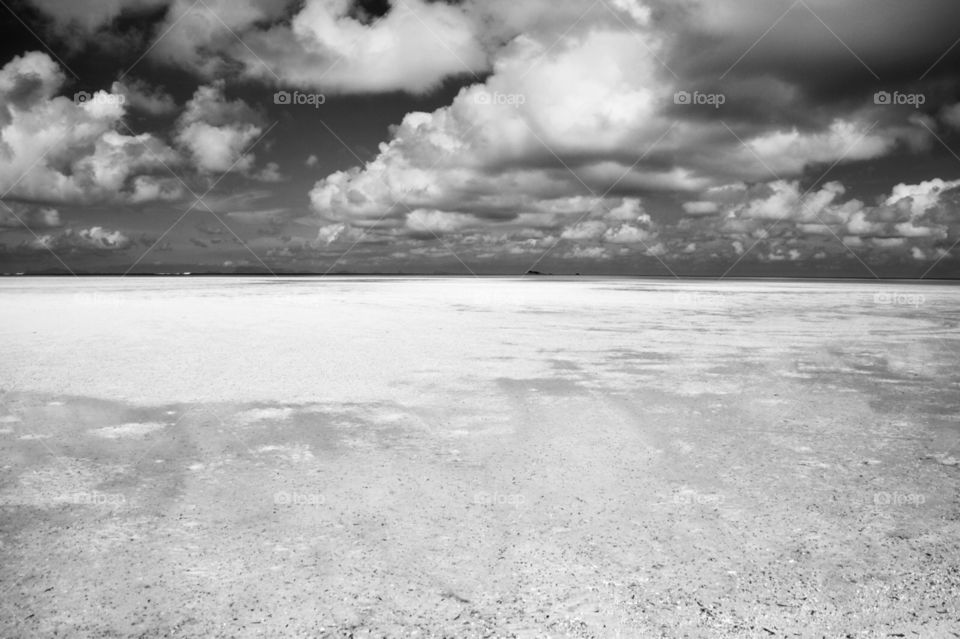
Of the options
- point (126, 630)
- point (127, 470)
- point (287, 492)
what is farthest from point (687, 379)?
point (126, 630)

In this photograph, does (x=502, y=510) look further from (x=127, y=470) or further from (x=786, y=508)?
(x=127, y=470)

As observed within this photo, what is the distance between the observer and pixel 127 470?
18.8 ft

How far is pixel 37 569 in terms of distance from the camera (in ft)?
12.6

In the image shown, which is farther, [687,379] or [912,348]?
[912,348]

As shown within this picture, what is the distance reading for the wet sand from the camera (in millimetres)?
3449

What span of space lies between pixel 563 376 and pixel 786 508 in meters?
6.06

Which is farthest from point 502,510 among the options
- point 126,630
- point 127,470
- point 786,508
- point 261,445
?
point 127,470

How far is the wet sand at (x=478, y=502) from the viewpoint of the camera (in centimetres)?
345

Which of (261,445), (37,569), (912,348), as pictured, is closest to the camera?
(37,569)

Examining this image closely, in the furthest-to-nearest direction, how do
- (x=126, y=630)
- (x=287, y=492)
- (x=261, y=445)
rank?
(x=261, y=445) → (x=287, y=492) → (x=126, y=630)

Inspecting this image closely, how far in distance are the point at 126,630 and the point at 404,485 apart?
244cm

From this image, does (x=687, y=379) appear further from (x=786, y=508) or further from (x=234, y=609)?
(x=234, y=609)

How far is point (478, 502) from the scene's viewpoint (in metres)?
4.97

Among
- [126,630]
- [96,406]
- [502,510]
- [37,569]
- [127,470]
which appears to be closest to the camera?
[126,630]
